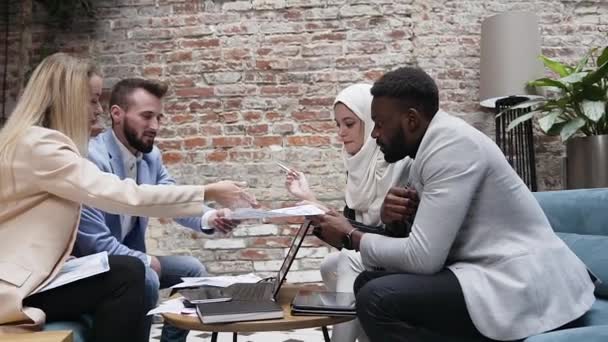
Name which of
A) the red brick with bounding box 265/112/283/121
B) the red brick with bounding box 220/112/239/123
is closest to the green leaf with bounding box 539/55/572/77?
the red brick with bounding box 265/112/283/121

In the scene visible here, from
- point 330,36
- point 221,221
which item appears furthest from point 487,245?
point 330,36

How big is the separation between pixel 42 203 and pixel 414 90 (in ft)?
3.84

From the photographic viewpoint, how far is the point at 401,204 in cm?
166

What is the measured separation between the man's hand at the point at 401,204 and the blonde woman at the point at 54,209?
78cm

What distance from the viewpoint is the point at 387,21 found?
3707 mm

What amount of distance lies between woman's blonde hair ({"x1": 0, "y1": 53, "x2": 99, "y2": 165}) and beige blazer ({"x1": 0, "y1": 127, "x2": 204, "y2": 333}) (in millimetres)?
81

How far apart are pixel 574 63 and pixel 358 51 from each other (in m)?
1.47

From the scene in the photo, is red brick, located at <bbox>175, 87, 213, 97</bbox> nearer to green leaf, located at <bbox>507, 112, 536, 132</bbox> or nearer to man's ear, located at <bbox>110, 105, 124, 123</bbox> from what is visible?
man's ear, located at <bbox>110, 105, 124, 123</bbox>

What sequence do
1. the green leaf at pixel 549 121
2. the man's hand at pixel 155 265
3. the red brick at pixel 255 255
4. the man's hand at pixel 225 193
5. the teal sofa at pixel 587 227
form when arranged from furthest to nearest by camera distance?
→ 1. the red brick at pixel 255 255
2. the green leaf at pixel 549 121
3. the man's hand at pixel 155 265
4. the man's hand at pixel 225 193
5. the teal sofa at pixel 587 227

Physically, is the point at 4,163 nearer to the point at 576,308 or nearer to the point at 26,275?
the point at 26,275

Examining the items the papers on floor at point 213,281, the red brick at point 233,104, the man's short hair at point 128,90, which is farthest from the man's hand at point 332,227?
the red brick at point 233,104

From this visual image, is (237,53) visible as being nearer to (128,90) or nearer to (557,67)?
(128,90)

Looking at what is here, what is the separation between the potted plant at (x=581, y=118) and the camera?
122 inches

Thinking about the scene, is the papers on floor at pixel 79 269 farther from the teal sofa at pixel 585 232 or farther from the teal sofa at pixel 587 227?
the teal sofa at pixel 587 227
